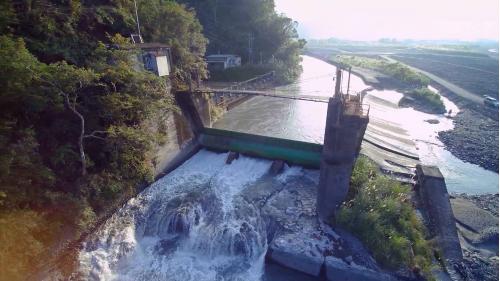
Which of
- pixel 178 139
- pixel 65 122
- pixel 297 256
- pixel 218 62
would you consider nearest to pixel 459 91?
pixel 218 62

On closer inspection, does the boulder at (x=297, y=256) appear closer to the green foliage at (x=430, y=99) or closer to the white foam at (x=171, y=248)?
the white foam at (x=171, y=248)

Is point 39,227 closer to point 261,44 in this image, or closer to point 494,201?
point 494,201

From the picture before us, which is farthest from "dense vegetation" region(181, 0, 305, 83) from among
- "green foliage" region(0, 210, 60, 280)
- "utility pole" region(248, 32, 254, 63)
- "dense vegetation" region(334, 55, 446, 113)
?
"green foliage" region(0, 210, 60, 280)

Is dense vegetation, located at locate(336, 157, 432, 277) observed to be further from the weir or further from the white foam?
the white foam

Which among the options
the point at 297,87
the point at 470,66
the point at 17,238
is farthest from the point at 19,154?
the point at 470,66

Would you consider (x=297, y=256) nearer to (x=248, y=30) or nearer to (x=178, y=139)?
(x=178, y=139)

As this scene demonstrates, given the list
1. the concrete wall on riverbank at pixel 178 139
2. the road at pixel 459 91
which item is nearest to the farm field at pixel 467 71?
the road at pixel 459 91
